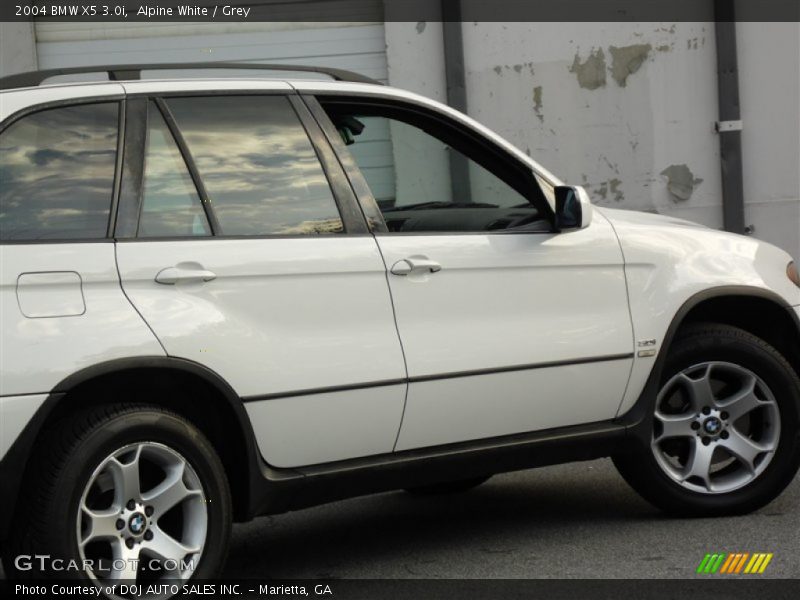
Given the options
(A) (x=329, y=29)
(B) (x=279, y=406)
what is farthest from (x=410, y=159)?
(A) (x=329, y=29)

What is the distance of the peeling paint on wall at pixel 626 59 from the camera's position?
11.8m

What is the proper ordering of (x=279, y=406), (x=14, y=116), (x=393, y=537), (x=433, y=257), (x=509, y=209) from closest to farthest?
(x=14, y=116)
(x=279, y=406)
(x=433, y=257)
(x=509, y=209)
(x=393, y=537)

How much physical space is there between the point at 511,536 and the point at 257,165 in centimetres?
193

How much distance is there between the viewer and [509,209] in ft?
17.8

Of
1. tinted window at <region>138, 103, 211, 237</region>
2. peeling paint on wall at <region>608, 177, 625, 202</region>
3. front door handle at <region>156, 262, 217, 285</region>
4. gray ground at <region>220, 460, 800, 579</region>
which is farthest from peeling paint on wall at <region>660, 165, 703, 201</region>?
front door handle at <region>156, 262, 217, 285</region>

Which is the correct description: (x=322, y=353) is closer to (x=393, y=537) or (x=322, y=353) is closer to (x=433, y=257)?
(x=433, y=257)

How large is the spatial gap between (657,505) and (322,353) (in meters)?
1.83

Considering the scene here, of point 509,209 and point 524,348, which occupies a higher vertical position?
point 509,209

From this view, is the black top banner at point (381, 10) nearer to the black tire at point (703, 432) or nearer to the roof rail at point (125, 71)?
the black tire at point (703, 432)

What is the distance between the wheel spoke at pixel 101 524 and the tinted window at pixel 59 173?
2.79 ft

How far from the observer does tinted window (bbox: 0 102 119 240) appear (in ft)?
13.9

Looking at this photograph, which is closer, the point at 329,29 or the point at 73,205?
the point at 73,205

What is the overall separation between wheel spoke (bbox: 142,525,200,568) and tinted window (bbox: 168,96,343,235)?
3.33 ft

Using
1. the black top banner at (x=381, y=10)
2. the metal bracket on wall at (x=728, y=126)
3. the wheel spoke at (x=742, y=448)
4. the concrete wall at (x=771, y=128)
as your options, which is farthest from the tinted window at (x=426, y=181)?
the concrete wall at (x=771, y=128)
